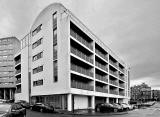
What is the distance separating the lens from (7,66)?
8544 cm

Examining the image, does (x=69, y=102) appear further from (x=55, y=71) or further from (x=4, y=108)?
(x=4, y=108)

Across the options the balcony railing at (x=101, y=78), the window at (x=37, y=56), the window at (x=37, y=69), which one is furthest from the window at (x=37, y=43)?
the balcony railing at (x=101, y=78)

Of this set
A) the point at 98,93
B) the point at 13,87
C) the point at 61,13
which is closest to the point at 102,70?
the point at 98,93

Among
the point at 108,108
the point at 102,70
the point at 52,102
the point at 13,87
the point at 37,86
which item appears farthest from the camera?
the point at 13,87

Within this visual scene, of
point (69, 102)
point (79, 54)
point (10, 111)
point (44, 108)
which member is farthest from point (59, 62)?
point (10, 111)

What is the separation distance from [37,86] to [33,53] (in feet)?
26.4

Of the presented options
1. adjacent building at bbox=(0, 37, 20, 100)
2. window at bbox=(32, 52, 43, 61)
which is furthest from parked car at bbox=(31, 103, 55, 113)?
adjacent building at bbox=(0, 37, 20, 100)

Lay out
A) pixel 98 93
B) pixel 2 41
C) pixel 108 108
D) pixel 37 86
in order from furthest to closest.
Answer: pixel 2 41, pixel 98 93, pixel 37 86, pixel 108 108

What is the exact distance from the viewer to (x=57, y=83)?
121 ft

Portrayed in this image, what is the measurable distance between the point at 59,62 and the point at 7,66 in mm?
55158

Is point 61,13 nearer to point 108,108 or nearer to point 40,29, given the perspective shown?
point 40,29

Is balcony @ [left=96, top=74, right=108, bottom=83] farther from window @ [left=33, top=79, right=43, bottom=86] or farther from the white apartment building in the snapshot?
window @ [left=33, top=79, right=43, bottom=86]

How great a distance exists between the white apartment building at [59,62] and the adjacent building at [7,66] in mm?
32905

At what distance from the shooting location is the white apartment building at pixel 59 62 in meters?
35.7
